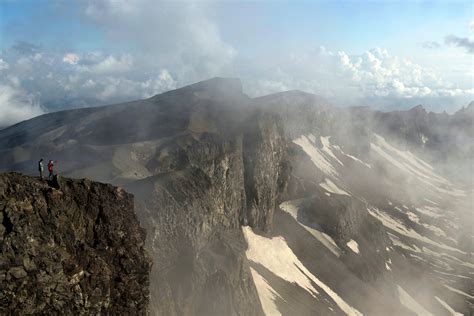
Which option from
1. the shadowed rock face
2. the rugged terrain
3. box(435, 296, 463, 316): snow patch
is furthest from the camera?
box(435, 296, 463, 316): snow patch

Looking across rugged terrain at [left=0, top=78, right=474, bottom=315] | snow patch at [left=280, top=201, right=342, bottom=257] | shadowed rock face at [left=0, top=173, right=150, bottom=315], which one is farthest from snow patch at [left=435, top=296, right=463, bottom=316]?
shadowed rock face at [left=0, top=173, right=150, bottom=315]

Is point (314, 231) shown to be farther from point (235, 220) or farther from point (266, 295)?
point (266, 295)

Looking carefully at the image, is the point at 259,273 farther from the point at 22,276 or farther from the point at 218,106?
the point at 22,276

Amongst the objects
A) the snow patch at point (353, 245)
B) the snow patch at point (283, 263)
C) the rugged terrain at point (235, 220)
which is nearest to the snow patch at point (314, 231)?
the rugged terrain at point (235, 220)

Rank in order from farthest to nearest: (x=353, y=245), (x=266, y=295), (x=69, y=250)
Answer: (x=353, y=245)
(x=266, y=295)
(x=69, y=250)

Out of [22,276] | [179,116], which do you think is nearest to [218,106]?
[179,116]

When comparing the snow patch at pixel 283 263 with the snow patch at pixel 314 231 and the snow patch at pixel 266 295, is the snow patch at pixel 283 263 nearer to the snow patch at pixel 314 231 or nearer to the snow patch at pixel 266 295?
the snow patch at pixel 266 295

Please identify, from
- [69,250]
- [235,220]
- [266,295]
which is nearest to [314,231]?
[235,220]

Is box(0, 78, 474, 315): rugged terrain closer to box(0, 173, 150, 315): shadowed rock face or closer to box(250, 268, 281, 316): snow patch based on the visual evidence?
box(250, 268, 281, 316): snow patch
